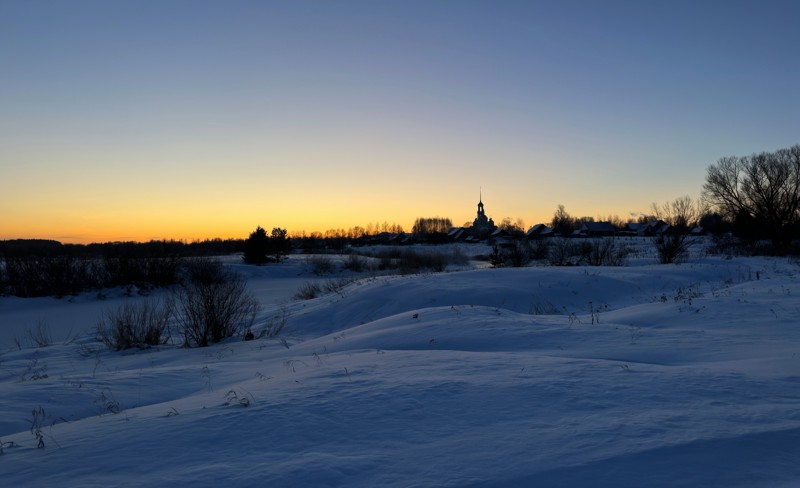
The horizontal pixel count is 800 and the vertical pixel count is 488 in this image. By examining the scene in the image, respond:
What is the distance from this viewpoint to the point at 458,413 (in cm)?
426

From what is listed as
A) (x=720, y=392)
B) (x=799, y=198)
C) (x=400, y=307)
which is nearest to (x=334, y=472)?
(x=720, y=392)

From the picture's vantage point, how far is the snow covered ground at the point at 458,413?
3.16m

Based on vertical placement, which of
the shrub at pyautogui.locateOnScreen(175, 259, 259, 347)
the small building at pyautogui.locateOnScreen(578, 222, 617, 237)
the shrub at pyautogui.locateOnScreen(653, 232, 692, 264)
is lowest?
the shrub at pyautogui.locateOnScreen(175, 259, 259, 347)

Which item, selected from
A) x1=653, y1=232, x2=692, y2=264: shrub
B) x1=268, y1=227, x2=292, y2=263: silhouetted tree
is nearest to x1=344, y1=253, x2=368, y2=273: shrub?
x1=268, y1=227, x2=292, y2=263: silhouetted tree

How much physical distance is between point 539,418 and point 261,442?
2.24 meters

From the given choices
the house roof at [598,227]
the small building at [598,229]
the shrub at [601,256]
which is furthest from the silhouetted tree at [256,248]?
the house roof at [598,227]

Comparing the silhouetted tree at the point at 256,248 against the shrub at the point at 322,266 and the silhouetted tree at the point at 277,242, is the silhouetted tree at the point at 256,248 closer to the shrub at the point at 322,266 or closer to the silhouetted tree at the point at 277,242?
the silhouetted tree at the point at 277,242

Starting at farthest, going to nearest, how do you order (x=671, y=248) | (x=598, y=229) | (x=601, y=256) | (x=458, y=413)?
(x=598, y=229), (x=601, y=256), (x=671, y=248), (x=458, y=413)

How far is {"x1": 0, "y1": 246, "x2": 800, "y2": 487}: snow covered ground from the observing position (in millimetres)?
3164

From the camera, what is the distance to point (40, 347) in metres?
13.6

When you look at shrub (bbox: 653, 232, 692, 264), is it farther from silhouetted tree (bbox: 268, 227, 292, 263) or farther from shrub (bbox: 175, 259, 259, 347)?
silhouetted tree (bbox: 268, 227, 292, 263)

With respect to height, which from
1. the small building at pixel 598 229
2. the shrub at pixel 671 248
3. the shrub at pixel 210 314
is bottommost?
the shrub at pixel 210 314

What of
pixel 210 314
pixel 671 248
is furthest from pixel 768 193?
pixel 210 314

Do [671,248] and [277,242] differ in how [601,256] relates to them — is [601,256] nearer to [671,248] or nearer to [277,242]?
[671,248]
